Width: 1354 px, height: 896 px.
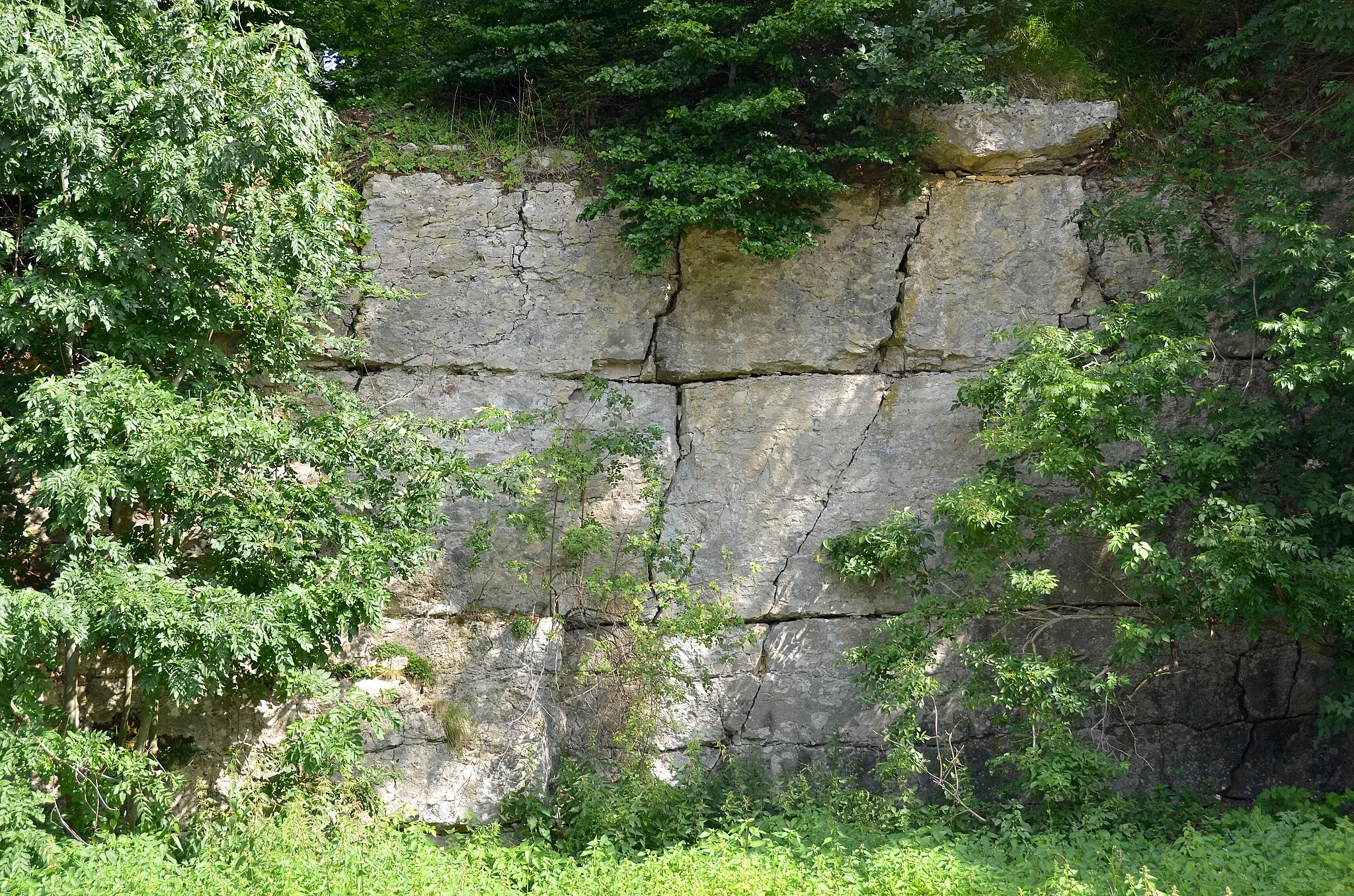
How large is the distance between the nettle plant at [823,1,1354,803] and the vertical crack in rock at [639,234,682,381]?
5.96 ft

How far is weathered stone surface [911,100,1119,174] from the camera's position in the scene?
7.59 m

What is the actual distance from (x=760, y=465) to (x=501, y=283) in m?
2.28

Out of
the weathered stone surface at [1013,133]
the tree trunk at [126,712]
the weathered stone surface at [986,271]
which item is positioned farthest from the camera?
the weathered stone surface at [1013,133]

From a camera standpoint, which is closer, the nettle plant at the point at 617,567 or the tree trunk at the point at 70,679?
the tree trunk at the point at 70,679

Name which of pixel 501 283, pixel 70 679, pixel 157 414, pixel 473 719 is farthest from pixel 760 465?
pixel 70 679

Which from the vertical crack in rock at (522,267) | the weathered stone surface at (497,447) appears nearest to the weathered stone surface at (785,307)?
the weathered stone surface at (497,447)

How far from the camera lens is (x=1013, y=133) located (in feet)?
25.0

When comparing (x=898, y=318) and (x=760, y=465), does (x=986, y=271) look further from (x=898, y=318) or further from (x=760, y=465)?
(x=760, y=465)

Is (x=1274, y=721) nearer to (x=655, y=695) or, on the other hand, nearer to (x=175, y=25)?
(x=655, y=695)

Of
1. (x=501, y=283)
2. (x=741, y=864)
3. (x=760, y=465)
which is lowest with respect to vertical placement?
(x=741, y=864)

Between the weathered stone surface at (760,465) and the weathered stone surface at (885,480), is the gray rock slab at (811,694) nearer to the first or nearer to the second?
the weathered stone surface at (885,480)

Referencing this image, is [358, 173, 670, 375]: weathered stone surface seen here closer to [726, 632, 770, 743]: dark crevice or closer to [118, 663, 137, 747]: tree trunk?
[726, 632, 770, 743]: dark crevice

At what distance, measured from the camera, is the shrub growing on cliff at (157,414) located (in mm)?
4973

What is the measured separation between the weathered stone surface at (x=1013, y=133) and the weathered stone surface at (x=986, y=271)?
0.57ft
